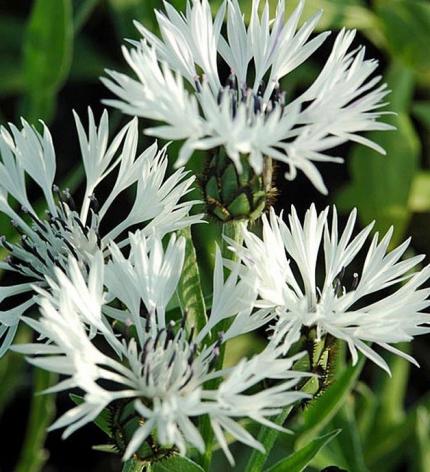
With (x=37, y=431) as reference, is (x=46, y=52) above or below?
above

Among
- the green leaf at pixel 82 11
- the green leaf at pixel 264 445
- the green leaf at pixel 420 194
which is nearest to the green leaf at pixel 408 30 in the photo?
the green leaf at pixel 420 194

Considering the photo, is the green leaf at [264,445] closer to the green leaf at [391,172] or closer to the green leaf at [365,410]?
the green leaf at [365,410]

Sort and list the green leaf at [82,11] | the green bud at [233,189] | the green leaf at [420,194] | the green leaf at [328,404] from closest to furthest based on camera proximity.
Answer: the green bud at [233,189]
the green leaf at [328,404]
the green leaf at [82,11]
the green leaf at [420,194]

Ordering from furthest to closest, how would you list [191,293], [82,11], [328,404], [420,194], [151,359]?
[420,194] < [82,11] < [328,404] < [191,293] < [151,359]

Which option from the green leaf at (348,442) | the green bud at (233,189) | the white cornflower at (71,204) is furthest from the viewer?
the green leaf at (348,442)

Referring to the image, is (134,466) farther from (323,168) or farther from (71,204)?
(323,168)

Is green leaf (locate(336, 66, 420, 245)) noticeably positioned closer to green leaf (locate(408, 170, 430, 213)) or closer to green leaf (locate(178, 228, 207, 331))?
green leaf (locate(408, 170, 430, 213))

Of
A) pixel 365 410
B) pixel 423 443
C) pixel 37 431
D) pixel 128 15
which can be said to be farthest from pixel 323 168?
pixel 37 431
